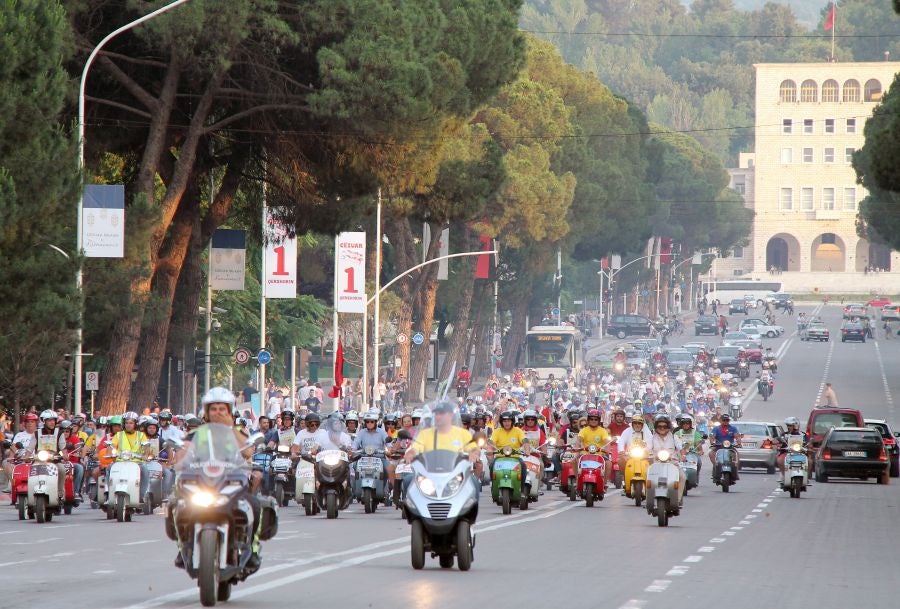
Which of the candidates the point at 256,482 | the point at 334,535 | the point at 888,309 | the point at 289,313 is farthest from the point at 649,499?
the point at 888,309

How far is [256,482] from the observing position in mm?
13984

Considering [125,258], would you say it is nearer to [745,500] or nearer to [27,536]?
[745,500]

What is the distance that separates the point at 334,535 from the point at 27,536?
12.0 ft

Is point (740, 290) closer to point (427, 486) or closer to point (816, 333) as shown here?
point (816, 333)

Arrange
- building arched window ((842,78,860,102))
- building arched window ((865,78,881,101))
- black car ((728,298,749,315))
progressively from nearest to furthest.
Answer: black car ((728,298,749,315)) < building arched window ((865,78,881,101)) < building arched window ((842,78,860,102))

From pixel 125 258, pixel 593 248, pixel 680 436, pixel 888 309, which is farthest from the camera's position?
pixel 888 309

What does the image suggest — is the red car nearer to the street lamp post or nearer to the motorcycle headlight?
the street lamp post

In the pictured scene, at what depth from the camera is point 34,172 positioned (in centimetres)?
3378

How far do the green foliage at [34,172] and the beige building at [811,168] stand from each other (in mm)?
145116

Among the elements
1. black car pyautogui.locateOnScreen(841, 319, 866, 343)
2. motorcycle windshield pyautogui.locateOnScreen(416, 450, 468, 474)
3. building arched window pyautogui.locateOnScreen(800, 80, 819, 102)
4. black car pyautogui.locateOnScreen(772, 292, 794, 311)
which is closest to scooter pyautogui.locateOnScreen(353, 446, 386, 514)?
motorcycle windshield pyautogui.locateOnScreen(416, 450, 468, 474)

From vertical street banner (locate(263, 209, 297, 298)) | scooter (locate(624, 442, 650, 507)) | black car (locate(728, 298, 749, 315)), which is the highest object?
black car (locate(728, 298, 749, 315))

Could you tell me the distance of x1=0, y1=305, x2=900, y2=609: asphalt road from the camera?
556 inches

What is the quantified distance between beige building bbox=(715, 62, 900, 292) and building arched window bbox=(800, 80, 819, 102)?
95mm

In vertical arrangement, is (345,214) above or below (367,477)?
above
